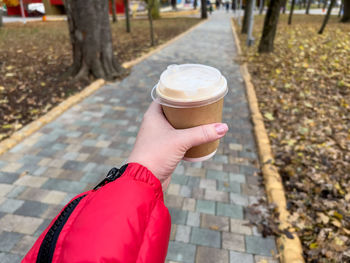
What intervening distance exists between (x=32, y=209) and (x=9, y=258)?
633 mm

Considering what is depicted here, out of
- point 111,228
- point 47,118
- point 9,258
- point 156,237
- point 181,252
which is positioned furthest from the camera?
point 47,118

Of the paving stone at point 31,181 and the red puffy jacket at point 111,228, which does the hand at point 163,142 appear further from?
the paving stone at point 31,181

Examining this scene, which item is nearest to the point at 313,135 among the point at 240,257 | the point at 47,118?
the point at 240,257

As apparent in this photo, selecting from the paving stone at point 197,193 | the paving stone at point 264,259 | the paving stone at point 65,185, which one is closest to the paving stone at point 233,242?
the paving stone at point 264,259

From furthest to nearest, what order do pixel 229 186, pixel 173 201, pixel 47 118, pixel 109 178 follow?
1. pixel 47 118
2. pixel 229 186
3. pixel 173 201
4. pixel 109 178

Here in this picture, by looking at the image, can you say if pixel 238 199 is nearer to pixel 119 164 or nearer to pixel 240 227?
pixel 240 227

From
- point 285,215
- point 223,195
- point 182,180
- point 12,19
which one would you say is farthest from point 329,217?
point 12,19

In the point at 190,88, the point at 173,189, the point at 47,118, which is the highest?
the point at 190,88

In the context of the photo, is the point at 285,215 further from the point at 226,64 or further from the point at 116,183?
A: the point at 226,64

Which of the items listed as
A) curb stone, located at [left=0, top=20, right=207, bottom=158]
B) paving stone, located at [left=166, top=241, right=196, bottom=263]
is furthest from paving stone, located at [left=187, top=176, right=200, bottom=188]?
curb stone, located at [left=0, top=20, right=207, bottom=158]

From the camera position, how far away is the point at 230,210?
3.06 m

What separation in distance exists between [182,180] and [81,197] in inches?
96.3

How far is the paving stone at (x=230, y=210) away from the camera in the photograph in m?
2.99

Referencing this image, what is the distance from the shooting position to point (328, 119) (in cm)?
503
